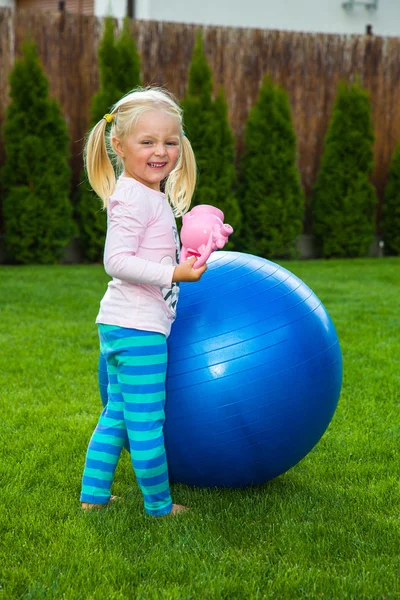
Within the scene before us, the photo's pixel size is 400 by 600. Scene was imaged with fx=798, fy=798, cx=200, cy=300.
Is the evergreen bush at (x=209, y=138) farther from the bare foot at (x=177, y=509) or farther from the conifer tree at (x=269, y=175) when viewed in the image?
the bare foot at (x=177, y=509)

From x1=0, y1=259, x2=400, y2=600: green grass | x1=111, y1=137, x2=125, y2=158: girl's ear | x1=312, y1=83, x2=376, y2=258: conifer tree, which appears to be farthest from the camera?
x1=312, y1=83, x2=376, y2=258: conifer tree

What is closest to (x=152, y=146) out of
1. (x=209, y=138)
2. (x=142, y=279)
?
(x=142, y=279)

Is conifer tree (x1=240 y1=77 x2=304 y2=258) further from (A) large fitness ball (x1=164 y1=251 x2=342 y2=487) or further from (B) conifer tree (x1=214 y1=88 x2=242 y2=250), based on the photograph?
(A) large fitness ball (x1=164 y1=251 x2=342 y2=487)

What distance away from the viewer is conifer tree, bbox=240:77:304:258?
1180cm

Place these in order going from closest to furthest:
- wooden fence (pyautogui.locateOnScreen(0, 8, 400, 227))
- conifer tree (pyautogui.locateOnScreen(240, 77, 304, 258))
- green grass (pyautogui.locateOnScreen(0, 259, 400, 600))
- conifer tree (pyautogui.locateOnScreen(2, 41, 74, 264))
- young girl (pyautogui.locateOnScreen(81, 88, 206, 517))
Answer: green grass (pyautogui.locateOnScreen(0, 259, 400, 600)), young girl (pyautogui.locateOnScreen(81, 88, 206, 517)), conifer tree (pyautogui.locateOnScreen(2, 41, 74, 264)), wooden fence (pyautogui.locateOnScreen(0, 8, 400, 227)), conifer tree (pyautogui.locateOnScreen(240, 77, 304, 258))

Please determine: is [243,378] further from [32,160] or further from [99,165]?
[32,160]

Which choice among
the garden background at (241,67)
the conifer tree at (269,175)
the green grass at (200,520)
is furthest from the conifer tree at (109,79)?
the green grass at (200,520)

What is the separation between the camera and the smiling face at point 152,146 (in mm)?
3170

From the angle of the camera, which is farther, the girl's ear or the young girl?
the girl's ear

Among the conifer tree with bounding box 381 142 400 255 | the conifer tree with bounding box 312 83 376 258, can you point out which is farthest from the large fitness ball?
the conifer tree with bounding box 381 142 400 255

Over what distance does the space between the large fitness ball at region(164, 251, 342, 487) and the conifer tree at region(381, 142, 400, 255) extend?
32.0 ft

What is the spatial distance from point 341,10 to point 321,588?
16.6m

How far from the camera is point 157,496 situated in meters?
3.28

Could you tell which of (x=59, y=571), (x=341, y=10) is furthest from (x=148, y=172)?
(x=341, y=10)
